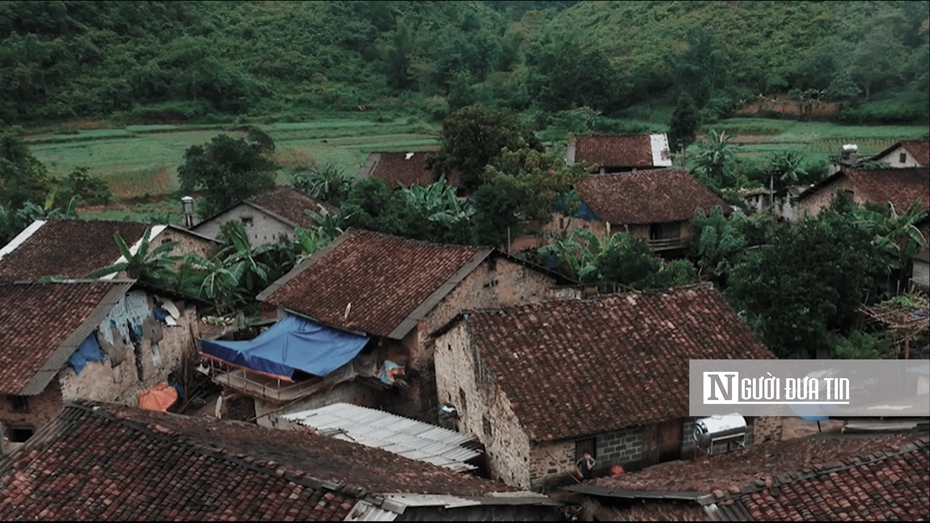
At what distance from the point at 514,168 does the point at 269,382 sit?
14.1 metres

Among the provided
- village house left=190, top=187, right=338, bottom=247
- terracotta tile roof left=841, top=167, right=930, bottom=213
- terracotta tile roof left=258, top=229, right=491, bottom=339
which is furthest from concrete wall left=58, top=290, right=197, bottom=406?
terracotta tile roof left=841, top=167, right=930, bottom=213

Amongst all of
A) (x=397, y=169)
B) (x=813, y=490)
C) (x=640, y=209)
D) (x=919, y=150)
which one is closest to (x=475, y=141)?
(x=640, y=209)

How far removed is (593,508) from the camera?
10180mm

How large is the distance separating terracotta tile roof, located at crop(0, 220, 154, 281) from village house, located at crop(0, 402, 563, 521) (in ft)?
49.6

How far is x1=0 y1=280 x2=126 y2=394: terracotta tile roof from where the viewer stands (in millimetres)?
15016

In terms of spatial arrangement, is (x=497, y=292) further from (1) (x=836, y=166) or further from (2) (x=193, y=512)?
(1) (x=836, y=166)

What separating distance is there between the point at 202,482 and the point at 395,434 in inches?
190

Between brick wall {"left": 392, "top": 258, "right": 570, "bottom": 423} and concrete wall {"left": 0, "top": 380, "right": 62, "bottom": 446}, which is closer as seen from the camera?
concrete wall {"left": 0, "top": 380, "right": 62, "bottom": 446}

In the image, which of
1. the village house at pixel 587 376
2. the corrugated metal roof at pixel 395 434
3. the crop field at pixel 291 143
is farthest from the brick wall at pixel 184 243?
the village house at pixel 587 376

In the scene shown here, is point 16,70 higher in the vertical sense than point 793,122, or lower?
higher

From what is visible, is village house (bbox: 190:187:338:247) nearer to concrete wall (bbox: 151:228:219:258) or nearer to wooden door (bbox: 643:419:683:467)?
concrete wall (bbox: 151:228:219:258)

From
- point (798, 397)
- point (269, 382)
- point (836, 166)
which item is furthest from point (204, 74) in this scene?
point (798, 397)

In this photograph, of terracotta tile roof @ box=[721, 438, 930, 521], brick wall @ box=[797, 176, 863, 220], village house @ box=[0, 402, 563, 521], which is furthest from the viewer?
brick wall @ box=[797, 176, 863, 220]

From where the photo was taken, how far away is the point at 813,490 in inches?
311
